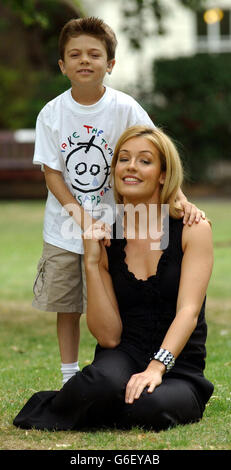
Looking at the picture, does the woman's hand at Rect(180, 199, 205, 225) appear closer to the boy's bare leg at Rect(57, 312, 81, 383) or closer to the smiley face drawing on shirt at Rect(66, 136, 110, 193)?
the smiley face drawing on shirt at Rect(66, 136, 110, 193)

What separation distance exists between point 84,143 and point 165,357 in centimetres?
127

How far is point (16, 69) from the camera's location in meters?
22.1

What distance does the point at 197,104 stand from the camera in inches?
835

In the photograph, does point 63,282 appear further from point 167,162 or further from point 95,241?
point 167,162

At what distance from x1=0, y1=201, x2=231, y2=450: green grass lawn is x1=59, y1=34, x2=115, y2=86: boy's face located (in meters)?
1.67

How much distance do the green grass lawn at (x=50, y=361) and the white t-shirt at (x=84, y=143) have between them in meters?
1.06

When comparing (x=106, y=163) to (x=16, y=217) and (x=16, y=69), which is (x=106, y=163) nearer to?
(x=16, y=217)

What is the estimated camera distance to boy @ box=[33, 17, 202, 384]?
4512 mm

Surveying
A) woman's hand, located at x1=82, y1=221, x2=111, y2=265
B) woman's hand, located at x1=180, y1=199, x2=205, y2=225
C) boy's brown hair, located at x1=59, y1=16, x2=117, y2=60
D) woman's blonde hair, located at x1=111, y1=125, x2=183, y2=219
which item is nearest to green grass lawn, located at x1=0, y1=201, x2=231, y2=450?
woman's hand, located at x1=82, y1=221, x2=111, y2=265

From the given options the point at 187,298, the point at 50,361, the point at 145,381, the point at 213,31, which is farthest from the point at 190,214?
the point at 213,31

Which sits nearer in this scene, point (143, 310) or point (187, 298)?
point (187, 298)

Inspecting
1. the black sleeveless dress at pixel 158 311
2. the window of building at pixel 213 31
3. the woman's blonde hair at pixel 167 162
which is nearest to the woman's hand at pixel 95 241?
the black sleeveless dress at pixel 158 311

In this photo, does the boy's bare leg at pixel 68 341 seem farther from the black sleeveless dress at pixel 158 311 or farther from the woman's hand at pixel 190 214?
the woman's hand at pixel 190 214
